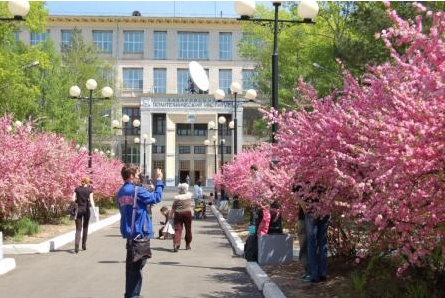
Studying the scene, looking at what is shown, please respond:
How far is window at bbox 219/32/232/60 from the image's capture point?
7819 centimetres

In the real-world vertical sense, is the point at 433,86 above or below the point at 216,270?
above

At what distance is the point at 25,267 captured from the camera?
11.6 metres

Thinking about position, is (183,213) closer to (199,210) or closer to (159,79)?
(199,210)

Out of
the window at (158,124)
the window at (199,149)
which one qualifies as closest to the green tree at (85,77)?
the window at (158,124)

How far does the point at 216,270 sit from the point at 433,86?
754 cm

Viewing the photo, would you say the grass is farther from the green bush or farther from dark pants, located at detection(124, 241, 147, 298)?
dark pants, located at detection(124, 241, 147, 298)

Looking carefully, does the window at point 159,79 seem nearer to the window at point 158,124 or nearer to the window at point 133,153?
the window at point 158,124

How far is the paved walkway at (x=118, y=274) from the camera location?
360 inches

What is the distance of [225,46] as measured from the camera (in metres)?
78.2

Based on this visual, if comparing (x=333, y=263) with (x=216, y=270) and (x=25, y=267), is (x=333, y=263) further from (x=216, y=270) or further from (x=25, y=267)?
(x=25, y=267)

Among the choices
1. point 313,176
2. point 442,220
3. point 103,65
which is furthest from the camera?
point 103,65

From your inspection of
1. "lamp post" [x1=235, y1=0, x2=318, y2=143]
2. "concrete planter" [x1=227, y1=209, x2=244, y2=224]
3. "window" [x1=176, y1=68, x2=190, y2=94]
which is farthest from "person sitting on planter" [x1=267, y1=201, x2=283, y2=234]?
"window" [x1=176, y1=68, x2=190, y2=94]

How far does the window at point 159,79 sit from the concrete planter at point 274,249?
67.6m

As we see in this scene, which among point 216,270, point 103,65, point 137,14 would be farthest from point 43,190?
point 137,14
